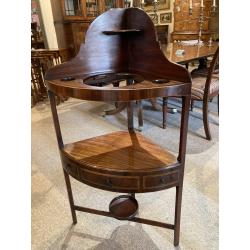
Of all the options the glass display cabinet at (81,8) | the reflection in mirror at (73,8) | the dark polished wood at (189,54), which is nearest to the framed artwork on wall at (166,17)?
the glass display cabinet at (81,8)

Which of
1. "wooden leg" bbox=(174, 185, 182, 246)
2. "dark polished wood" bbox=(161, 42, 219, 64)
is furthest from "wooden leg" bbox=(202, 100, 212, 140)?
"wooden leg" bbox=(174, 185, 182, 246)

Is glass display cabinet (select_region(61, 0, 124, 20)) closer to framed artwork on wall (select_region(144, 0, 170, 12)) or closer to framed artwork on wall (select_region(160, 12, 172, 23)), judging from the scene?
framed artwork on wall (select_region(144, 0, 170, 12))

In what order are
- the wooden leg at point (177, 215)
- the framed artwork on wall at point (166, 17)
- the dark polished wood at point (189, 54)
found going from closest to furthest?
the wooden leg at point (177, 215), the dark polished wood at point (189, 54), the framed artwork on wall at point (166, 17)

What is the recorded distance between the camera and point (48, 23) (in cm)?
372

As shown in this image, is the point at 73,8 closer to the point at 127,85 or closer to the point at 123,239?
the point at 127,85

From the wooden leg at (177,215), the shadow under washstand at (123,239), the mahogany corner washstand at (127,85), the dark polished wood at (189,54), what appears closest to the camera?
the mahogany corner washstand at (127,85)

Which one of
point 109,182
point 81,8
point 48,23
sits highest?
point 81,8

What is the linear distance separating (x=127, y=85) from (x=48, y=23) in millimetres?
3481

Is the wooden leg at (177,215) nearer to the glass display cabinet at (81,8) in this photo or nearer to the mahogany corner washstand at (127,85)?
the mahogany corner washstand at (127,85)

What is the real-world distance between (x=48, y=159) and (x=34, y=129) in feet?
2.38

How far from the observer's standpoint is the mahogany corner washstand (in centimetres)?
80

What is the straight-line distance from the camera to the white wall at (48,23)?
3.55 m

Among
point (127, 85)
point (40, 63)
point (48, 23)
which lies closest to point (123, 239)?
point (127, 85)

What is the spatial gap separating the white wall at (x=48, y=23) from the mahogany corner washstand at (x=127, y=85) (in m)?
3.14
